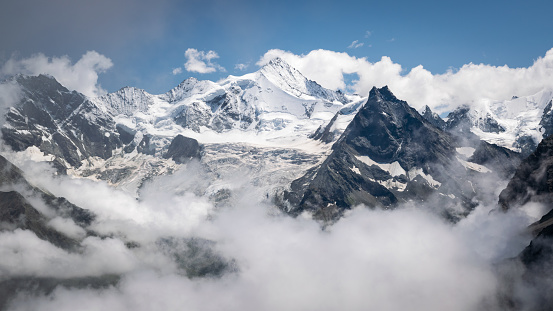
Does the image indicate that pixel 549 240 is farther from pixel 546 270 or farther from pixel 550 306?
pixel 550 306

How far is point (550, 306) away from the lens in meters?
191

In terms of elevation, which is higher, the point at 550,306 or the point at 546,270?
the point at 546,270

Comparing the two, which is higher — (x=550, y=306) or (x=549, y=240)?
(x=549, y=240)

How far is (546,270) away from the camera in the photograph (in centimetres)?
19962

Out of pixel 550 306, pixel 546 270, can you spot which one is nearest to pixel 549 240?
pixel 546 270

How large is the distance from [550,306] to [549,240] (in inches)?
1084

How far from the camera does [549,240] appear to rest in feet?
655

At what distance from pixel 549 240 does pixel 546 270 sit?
515 inches

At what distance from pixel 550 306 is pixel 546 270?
617 inches
